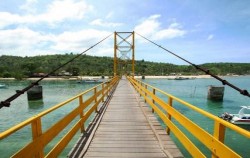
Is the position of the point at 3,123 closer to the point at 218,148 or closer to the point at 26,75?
the point at 218,148

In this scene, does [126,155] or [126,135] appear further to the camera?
[126,135]

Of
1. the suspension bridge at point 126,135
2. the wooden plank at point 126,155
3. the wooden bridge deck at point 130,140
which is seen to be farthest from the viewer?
the wooden bridge deck at point 130,140

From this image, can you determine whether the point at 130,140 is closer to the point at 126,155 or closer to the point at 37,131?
the point at 126,155

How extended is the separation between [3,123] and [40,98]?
2668 cm

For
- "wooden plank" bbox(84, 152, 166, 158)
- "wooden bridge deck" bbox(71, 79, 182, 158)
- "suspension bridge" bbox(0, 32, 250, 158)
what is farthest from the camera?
"wooden bridge deck" bbox(71, 79, 182, 158)

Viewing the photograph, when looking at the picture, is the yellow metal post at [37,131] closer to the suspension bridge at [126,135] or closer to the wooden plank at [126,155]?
the suspension bridge at [126,135]

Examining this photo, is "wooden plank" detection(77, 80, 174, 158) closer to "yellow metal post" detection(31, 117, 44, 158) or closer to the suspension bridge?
the suspension bridge

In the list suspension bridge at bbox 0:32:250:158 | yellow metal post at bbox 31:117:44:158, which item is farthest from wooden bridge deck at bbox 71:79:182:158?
yellow metal post at bbox 31:117:44:158

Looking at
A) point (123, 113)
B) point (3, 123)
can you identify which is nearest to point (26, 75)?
point (3, 123)

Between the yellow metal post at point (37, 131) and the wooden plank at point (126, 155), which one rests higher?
the yellow metal post at point (37, 131)

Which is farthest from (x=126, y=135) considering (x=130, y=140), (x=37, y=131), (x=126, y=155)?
(x=37, y=131)

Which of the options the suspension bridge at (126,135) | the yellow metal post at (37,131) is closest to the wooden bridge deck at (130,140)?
the suspension bridge at (126,135)

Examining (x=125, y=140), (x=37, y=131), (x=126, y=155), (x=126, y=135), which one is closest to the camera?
(x=37, y=131)

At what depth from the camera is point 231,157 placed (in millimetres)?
3029
